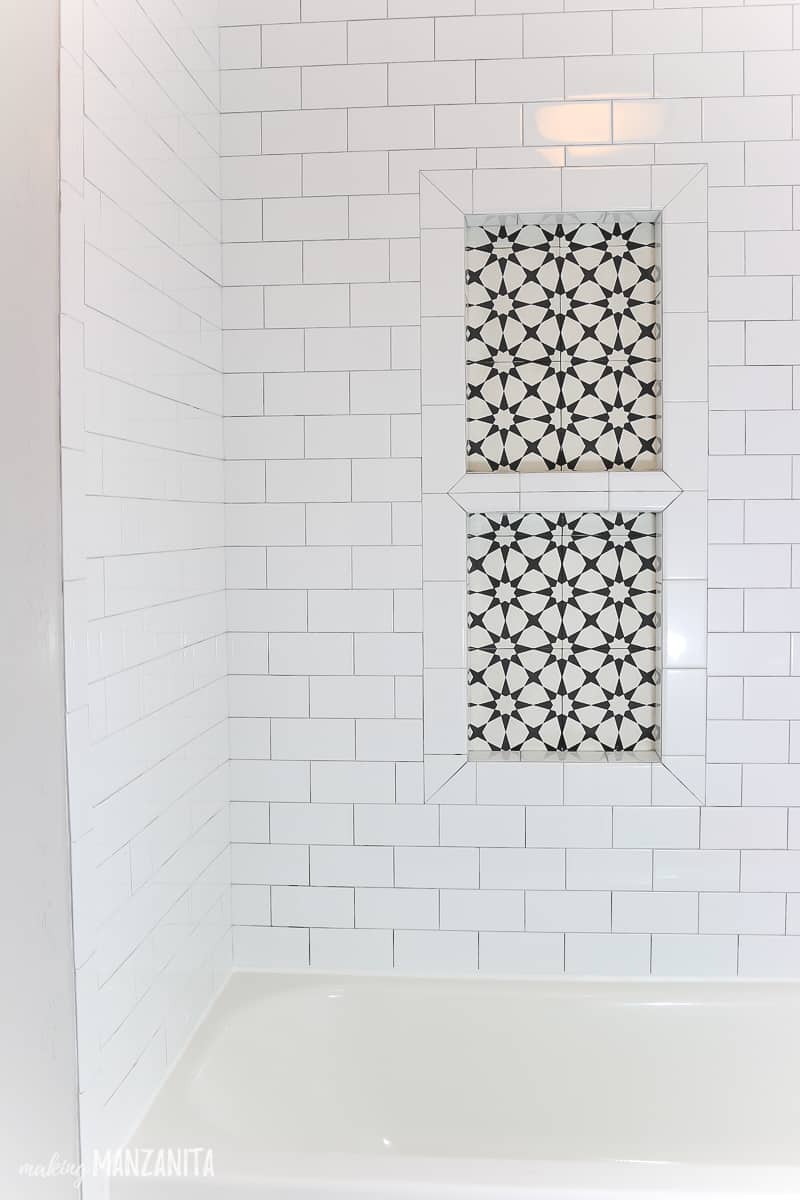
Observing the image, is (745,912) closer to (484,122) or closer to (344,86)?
(484,122)

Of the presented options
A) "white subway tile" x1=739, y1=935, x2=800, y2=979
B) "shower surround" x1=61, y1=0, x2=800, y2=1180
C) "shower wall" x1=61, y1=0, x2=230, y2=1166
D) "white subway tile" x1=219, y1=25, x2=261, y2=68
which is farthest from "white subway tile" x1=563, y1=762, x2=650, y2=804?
"white subway tile" x1=219, y1=25, x2=261, y2=68

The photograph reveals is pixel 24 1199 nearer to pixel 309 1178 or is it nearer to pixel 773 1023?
pixel 309 1178

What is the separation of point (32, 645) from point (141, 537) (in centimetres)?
45

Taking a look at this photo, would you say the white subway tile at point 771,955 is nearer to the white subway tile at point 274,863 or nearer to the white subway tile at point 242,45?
the white subway tile at point 274,863

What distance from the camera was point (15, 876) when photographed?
1.25 m

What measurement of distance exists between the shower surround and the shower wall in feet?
0.11

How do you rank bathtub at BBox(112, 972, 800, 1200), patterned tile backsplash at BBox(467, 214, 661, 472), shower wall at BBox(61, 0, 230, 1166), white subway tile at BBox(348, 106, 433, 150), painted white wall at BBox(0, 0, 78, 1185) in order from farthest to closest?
patterned tile backsplash at BBox(467, 214, 661, 472) → white subway tile at BBox(348, 106, 433, 150) → bathtub at BBox(112, 972, 800, 1200) → shower wall at BBox(61, 0, 230, 1166) → painted white wall at BBox(0, 0, 78, 1185)

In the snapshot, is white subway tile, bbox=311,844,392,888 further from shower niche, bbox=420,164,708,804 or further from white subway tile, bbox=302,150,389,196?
white subway tile, bbox=302,150,389,196

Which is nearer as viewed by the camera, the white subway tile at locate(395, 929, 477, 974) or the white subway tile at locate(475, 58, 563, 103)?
the white subway tile at locate(475, 58, 563, 103)

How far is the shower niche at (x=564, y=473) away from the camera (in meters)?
2.20

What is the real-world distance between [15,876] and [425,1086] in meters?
1.29

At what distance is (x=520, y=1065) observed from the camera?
2186 millimetres

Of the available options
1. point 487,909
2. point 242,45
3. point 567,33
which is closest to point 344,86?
point 242,45

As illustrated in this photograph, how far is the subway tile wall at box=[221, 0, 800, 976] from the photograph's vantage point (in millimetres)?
2172
